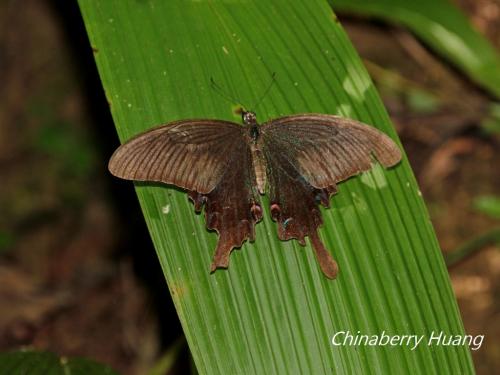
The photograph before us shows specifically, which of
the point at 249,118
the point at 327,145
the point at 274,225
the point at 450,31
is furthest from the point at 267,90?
the point at 450,31

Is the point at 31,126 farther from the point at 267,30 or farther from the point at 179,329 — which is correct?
the point at 267,30

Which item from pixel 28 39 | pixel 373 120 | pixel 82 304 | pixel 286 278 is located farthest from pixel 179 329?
pixel 28 39

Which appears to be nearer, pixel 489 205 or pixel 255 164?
pixel 255 164

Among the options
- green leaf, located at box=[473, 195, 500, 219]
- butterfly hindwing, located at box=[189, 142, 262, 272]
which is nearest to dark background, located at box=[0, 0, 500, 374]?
green leaf, located at box=[473, 195, 500, 219]

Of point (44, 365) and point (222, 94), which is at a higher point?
point (222, 94)

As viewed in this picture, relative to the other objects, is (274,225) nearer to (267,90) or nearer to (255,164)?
(255,164)

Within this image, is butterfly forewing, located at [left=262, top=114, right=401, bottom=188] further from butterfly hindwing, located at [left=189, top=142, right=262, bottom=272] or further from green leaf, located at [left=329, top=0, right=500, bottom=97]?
green leaf, located at [left=329, top=0, right=500, bottom=97]

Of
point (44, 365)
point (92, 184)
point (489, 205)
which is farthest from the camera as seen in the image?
point (92, 184)
